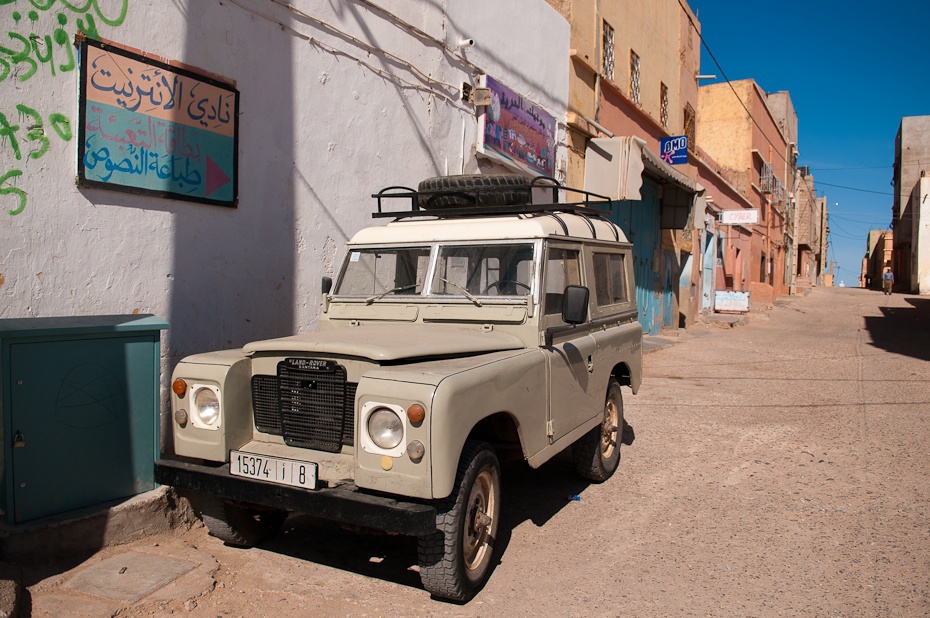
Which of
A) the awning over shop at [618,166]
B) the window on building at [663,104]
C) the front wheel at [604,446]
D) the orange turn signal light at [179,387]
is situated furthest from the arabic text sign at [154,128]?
the window on building at [663,104]

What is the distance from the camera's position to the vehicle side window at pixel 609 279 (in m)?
5.42

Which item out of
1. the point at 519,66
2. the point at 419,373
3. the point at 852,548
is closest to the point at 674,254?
the point at 519,66

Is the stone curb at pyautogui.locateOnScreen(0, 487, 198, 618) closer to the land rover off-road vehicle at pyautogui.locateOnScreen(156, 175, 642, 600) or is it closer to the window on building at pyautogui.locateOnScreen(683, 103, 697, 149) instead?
the land rover off-road vehicle at pyautogui.locateOnScreen(156, 175, 642, 600)


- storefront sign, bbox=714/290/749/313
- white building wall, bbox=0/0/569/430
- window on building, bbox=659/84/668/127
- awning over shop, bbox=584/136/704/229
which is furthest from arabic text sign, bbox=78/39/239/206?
storefront sign, bbox=714/290/749/313

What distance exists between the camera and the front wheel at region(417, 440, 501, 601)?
3346 millimetres

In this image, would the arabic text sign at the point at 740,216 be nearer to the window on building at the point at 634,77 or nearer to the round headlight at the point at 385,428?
the window on building at the point at 634,77

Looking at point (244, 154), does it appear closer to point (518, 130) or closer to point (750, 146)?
point (518, 130)

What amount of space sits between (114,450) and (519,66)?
820 centimetres

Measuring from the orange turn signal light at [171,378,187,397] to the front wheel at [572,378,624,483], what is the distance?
9.41 ft

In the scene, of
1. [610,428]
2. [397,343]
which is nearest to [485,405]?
[397,343]

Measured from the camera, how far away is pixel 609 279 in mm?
5711

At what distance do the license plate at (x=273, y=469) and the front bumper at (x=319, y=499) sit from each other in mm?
30

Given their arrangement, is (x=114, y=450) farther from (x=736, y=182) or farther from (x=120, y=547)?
(x=736, y=182)

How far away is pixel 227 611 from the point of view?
3.44 meters
